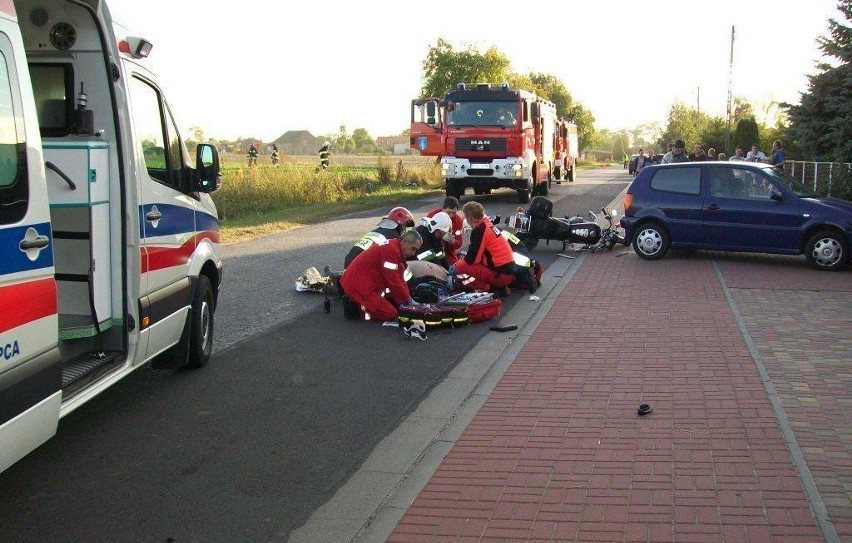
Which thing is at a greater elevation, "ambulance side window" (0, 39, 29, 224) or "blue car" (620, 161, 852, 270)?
"ambulance side window" (0, 39, 29, 224)

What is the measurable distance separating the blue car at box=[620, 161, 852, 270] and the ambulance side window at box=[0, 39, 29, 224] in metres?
11.7

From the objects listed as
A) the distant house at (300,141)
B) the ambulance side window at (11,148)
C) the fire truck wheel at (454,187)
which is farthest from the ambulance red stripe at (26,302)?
the distant house at (300,141)

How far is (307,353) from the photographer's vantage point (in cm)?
847

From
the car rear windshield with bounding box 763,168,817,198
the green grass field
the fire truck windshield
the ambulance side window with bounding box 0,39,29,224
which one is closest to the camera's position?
the ambulance side window with bounding box 0,39,29,224

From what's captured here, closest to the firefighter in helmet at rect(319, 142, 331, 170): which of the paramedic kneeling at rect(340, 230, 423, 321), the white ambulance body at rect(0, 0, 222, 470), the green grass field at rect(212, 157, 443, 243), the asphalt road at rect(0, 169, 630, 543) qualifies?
the green grass field at rect(212, 157, 443, 243)

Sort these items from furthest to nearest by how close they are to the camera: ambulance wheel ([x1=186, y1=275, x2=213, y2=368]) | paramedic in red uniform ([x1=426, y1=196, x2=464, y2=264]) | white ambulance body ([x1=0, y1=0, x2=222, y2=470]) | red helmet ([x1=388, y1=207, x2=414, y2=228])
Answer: paramedic in red uniform ([x1=426, y1=196, x2=464, y2=264])
red helmet ([x1=388, y1=207, x2=414, y2=228])
ambulance wheel ([x1=186, y1=275, x2=213, y2=368])
white ambulance body ([x1=0, y1=0, x2=222, y2=470])

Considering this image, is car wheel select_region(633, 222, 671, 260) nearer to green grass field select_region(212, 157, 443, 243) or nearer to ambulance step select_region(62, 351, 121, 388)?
green grass field select_region(212, 157, 443, 243)

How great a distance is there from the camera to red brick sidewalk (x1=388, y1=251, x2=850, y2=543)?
4.59 m

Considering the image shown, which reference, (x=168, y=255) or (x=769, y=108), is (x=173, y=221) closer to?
(x=168, y=255)

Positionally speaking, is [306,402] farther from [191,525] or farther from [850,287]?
[850,287]

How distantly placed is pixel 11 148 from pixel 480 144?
22.3 meters

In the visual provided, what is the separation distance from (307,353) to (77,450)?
297 cm

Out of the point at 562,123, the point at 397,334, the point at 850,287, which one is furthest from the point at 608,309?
the point at 562,123

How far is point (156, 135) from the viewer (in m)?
6.86
